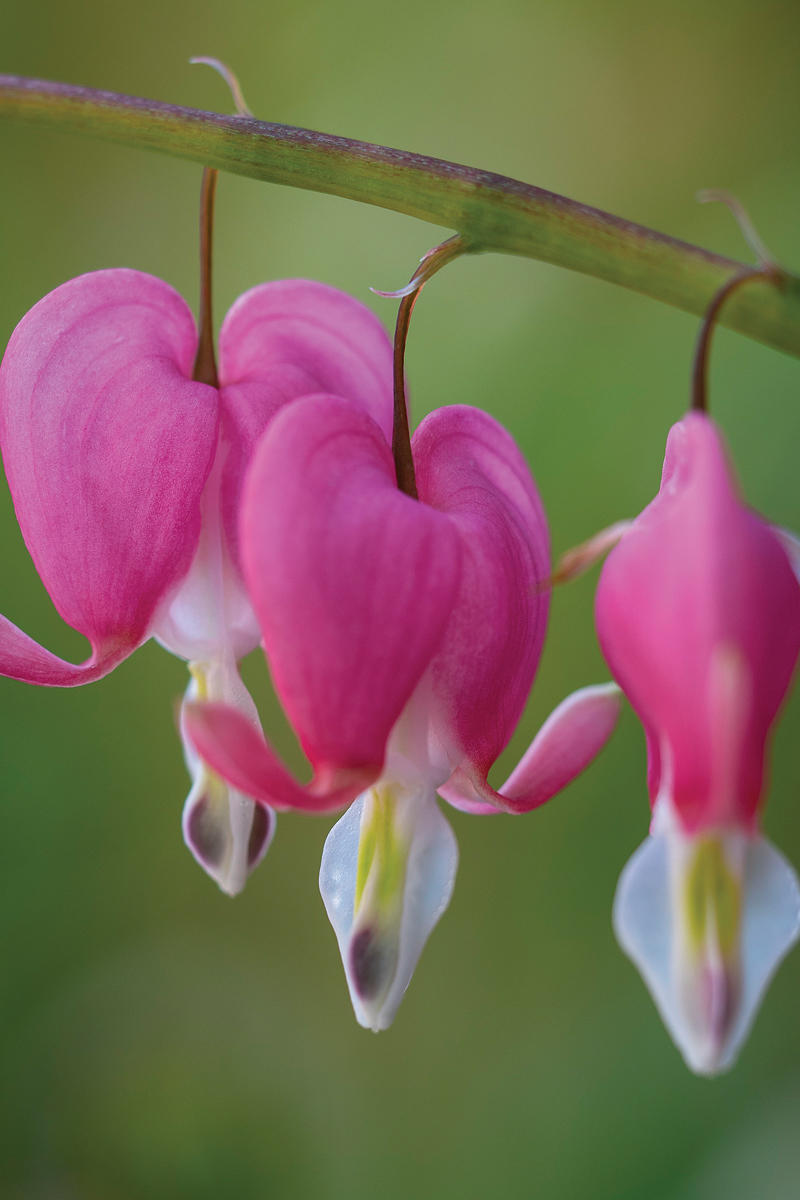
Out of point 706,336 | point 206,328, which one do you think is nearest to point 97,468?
point 206,328

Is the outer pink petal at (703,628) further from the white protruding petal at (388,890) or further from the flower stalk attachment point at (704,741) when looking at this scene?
the white protruding petal at (388,890)

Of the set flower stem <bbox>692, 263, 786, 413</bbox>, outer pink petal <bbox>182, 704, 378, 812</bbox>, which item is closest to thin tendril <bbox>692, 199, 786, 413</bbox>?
flower stem <bbox>692, 263, 786, 413</bbox>

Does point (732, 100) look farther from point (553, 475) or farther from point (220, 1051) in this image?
point (220, 1051)

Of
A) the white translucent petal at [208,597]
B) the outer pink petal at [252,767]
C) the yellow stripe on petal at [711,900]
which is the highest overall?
the yellow stripe on petal at [711,900]

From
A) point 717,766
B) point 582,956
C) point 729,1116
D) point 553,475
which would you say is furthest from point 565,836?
point 717,766

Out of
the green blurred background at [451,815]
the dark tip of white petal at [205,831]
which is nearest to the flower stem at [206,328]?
the dark tip of white petal at [205,831]
